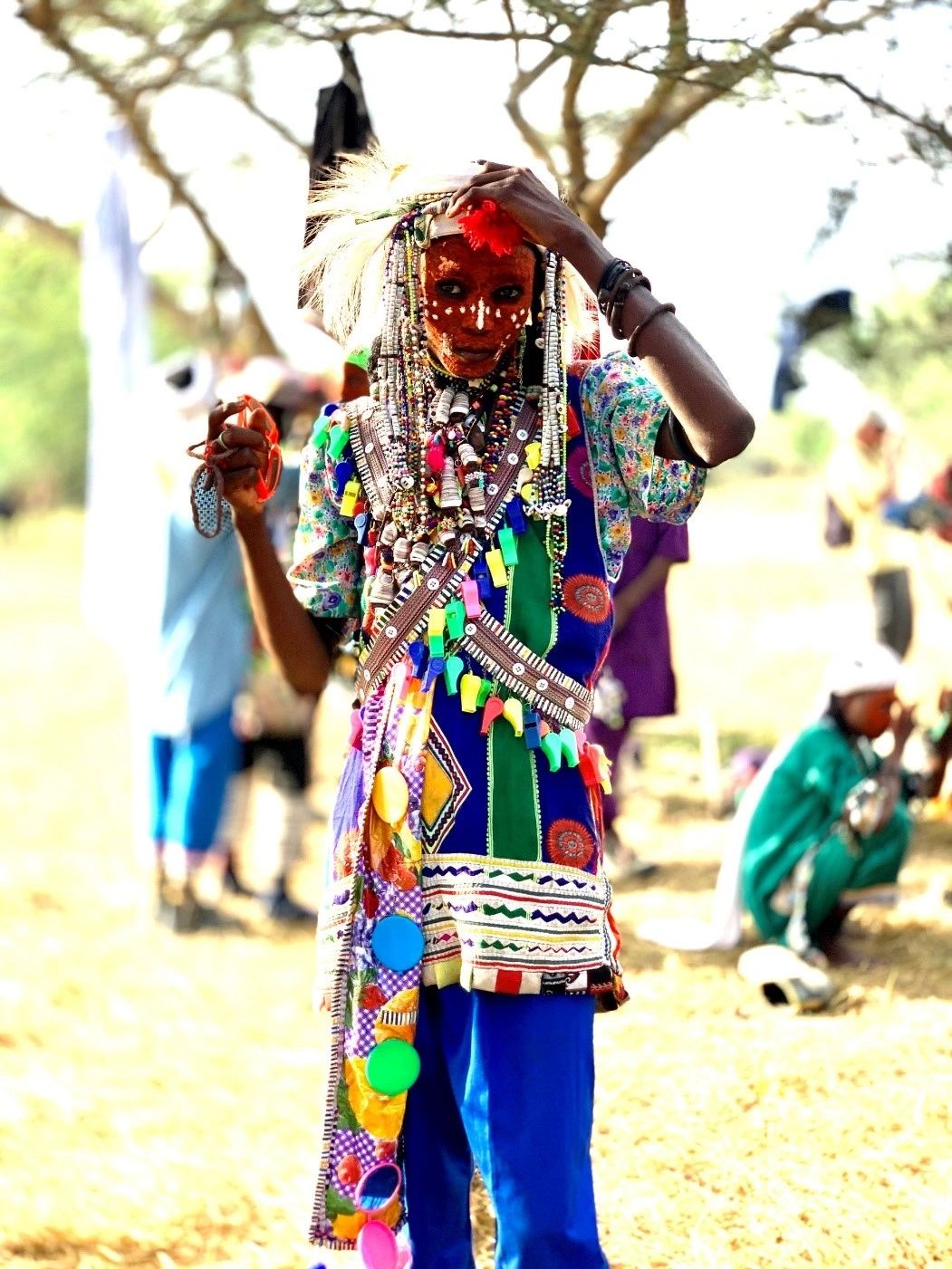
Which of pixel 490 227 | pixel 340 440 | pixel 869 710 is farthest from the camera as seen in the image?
pixel 869 710

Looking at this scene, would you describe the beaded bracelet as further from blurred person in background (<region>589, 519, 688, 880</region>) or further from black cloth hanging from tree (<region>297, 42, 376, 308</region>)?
blurred person in background (<region>589, 519, 688, 880</region>)

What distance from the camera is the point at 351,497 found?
2.81 meters

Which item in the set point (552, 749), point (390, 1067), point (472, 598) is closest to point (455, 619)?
point (472, 598)

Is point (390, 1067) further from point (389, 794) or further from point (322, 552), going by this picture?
point (322, 552)

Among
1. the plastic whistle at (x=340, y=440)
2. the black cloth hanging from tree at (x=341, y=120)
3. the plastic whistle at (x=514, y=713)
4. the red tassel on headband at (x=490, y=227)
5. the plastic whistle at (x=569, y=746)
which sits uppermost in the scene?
the black cloth hanging from tree at (x=341, y=120)

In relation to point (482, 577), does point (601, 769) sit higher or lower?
lower

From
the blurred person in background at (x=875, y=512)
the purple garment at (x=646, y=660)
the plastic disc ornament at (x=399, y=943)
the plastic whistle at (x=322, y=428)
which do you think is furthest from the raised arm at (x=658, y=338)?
the blurred person in background at (x=875, y=512)

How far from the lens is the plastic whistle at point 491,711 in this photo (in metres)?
2.64

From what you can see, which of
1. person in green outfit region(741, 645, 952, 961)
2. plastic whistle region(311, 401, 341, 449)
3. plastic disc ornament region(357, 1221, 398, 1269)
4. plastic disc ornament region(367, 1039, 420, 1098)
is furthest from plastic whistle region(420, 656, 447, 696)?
person in green outfit region(741, 645, 952, 961)

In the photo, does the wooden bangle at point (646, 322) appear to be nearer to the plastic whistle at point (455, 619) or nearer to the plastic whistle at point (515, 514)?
the plastic whistle at point (515, 514)

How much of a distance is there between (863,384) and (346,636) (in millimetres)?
5420

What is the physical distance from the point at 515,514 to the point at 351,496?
1.01 ft

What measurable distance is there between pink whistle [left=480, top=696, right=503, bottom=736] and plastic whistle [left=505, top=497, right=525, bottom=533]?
10.9 inches

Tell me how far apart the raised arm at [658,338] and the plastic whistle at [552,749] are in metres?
0.49
